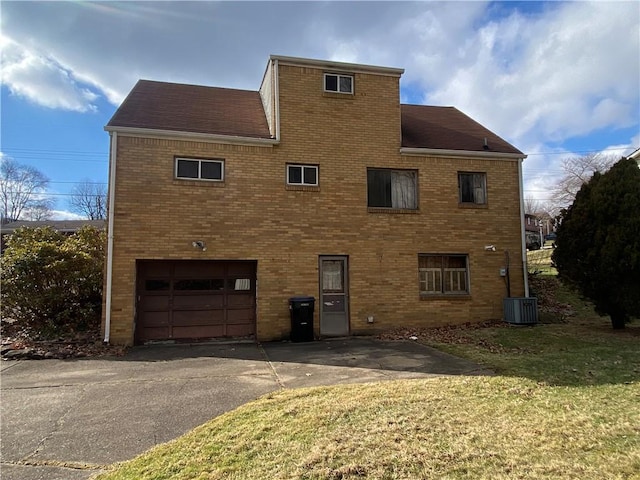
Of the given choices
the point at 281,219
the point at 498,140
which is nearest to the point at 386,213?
the point at 281,219

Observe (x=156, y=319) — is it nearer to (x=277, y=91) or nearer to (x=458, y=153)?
(x=277, y=91)

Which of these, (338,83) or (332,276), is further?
(338,83)

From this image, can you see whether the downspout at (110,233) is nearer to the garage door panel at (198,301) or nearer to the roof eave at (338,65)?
the garage door panel at (198,301)

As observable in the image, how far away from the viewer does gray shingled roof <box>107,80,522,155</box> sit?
37.5 feet

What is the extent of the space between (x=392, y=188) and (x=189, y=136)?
5.90 metres

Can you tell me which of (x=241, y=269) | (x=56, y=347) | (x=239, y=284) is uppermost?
(x=241, y=269)

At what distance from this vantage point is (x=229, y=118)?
1252cm

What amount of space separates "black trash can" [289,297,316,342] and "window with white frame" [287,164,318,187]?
3248 mm

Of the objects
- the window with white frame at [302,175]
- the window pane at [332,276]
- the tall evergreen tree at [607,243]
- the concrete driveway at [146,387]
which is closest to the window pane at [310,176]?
the window with white frame at [302,175]

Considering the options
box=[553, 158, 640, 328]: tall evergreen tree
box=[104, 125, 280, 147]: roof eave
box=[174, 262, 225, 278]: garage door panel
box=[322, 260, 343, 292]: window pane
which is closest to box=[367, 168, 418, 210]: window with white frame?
box=[322, 260, 343, 292]: window pane

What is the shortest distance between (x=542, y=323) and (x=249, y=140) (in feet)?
32.9

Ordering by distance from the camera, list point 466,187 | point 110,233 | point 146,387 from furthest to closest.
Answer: point 466,187, point 110,233, point 146,387

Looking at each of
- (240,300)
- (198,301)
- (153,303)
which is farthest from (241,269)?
(153,303)

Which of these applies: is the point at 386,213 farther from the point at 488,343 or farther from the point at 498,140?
the point at 498,140
